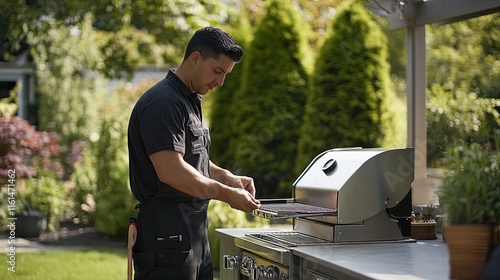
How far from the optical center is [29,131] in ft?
25.4

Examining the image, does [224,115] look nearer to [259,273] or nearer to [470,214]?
[259,273]

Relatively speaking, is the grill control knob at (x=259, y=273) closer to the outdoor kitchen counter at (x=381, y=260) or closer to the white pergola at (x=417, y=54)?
the outdoor kitchen counter at (x=381, y=260)

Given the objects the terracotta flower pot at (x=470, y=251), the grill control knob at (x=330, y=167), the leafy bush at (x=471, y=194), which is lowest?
the terracotta flower pot at (x=470, y=251)

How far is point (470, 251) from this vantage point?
2.06m

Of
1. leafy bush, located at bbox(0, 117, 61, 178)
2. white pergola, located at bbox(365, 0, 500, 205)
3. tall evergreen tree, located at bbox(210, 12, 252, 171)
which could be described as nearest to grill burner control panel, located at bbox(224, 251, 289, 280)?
white pergola, located at bbox(365, 0, 500, 205)

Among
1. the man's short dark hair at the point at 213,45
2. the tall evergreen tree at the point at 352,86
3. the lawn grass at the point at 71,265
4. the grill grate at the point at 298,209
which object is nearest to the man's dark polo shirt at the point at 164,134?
the man's short dark hair at the point at 213,45

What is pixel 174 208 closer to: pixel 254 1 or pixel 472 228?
pixel 472 228

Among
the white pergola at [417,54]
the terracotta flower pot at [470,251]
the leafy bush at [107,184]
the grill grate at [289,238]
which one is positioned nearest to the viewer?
the terracotta flower pot at [470,251]

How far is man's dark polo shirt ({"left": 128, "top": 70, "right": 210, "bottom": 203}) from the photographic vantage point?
2.67 m

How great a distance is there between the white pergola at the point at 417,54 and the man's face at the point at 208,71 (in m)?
1.24

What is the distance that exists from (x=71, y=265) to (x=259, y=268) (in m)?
4.17

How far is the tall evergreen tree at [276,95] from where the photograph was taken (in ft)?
30.9

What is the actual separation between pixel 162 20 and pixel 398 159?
6193 mm

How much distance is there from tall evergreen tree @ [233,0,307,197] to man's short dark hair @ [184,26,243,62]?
6.59 m
